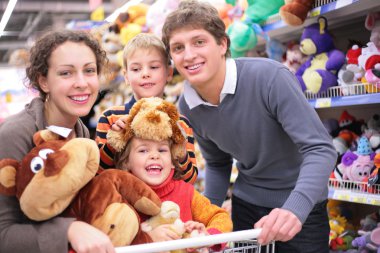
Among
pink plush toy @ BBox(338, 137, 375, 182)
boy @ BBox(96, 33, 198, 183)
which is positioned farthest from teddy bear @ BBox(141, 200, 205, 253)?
pink plush toy @ BBox(338, 137, 375, 182)

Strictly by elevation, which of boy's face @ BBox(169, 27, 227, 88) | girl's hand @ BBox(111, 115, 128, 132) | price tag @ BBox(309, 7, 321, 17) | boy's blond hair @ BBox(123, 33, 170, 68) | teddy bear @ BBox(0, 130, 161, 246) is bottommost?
teddy bear @ BBox(0, 130, 161, 246)

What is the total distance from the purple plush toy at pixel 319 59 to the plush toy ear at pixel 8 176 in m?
1.78

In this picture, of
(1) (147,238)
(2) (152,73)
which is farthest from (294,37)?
(1) (147,238)

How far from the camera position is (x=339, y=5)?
2.24 meters

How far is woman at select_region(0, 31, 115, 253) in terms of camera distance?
45.2 inches

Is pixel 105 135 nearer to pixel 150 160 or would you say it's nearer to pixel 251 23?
pixel 150 160

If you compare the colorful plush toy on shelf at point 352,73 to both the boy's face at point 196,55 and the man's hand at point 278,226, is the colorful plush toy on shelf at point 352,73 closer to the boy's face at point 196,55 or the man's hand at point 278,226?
the boy's face at point 196,55

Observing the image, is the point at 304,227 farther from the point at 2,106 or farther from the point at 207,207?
the point at 2,106

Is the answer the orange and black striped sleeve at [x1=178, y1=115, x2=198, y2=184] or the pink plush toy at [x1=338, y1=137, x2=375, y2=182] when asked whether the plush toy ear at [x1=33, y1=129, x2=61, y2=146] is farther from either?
the pink plush toy at [x1=338, y1=137, x2=375, y2=182]

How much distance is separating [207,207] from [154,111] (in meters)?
0.36

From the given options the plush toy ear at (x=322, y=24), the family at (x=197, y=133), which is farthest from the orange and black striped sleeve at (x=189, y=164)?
the plush toy ear at (x=322, y=24)

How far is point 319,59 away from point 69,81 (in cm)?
166

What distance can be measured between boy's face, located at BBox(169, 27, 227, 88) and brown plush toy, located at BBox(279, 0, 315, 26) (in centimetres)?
93

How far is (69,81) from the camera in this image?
140cm
